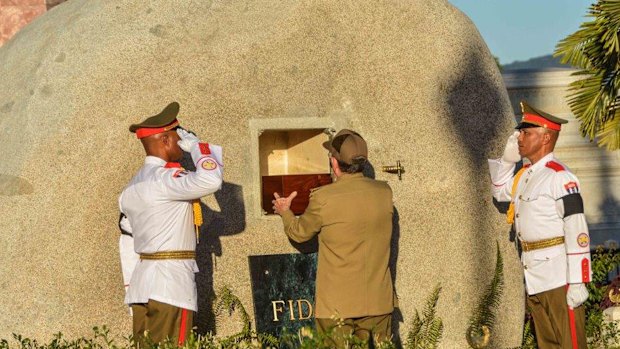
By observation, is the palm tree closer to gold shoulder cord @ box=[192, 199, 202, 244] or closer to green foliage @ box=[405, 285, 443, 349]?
green foliage @ box=[405, 285, 443, 349]

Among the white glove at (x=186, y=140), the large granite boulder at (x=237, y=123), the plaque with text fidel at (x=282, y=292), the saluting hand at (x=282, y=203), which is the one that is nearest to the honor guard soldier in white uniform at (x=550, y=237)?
the large granite boulder at (x=237, y=123)

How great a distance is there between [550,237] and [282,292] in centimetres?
181

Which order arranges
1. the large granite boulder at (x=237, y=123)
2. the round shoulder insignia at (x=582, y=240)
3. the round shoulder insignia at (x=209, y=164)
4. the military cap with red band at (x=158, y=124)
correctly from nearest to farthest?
the round shoulder insignia at (x=209, y=164) → the military cap with red band at (x=158, y=124) → the large granite boulder at (x=237, y=123) → the round shoulder insignia at (x=582, y=240)

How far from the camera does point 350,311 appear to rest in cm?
821

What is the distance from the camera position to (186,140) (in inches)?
321

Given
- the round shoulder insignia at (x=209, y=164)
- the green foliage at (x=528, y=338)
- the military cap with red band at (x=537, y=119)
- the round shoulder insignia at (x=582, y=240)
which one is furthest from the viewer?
the green foliage at (x=528, y=338)

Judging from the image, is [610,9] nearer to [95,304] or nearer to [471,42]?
[471,42]

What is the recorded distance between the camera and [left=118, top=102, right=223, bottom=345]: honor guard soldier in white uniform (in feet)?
26.2

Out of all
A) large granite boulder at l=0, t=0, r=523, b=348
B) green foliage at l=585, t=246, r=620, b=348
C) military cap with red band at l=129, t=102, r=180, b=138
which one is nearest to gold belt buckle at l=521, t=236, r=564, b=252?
large granite boulder at l=0, t=0, r=523, b=348

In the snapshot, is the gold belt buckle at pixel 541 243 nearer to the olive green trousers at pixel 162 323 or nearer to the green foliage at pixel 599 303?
the green foliage at pixel 599 303

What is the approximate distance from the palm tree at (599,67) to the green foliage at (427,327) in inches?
89.4

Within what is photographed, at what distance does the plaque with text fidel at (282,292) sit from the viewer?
8.77m

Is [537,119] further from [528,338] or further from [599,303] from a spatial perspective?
Answer: [599,303]

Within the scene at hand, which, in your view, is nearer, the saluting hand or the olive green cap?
the olive green cap
